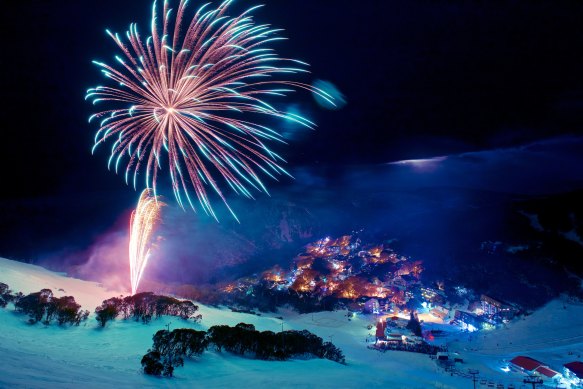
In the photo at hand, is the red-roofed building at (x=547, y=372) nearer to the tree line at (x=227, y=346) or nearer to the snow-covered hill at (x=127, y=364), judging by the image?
the snow-covered hill at (x=127, y=364)

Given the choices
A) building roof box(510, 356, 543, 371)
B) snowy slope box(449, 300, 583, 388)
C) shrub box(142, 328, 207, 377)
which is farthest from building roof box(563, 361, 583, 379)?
shrub box(142, 328, 207, 377)

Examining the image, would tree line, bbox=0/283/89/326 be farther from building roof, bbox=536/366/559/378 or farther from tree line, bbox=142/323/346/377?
building roof, bbox=536/366/559/378

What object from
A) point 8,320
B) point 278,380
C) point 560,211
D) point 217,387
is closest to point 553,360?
point 278,380

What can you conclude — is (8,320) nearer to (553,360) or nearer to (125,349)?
(125,349)

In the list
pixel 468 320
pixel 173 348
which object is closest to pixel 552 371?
pixel 468 320

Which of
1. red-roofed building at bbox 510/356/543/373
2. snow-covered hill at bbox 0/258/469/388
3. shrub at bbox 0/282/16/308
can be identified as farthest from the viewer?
red-roofed building at bbox 510/356/543/373

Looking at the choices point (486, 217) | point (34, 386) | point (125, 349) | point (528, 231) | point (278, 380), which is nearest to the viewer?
point (34, 386)

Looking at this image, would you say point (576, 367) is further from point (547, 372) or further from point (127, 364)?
point (127, 364)
